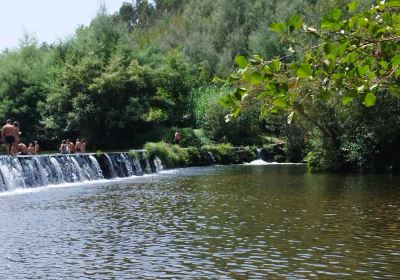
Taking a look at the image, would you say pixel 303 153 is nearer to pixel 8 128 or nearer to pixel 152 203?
pixel 8 128

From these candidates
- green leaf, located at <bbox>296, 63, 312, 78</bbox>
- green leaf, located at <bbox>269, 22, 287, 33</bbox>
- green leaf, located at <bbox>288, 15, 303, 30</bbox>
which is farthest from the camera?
green leaf, located at <bbox>288, 15, 303, 30</bbox>

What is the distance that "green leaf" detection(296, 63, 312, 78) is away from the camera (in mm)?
4082

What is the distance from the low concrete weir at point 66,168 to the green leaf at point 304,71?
22834 millimetres

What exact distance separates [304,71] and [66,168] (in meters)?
26.8

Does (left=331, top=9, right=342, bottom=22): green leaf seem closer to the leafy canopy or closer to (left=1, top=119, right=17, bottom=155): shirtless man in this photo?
the leafy canopy

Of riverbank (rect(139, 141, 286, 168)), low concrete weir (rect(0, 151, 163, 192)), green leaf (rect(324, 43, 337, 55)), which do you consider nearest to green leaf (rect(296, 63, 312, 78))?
green leaf (rect(324, 43, 337, 55))

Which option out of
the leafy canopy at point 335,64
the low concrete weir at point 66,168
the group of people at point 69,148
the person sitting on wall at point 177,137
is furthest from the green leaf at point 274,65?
the person sitting on wall at point 177,137

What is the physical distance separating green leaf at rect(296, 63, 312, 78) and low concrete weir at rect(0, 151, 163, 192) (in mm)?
22834

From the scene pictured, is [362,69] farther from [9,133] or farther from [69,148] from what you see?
[69,148]

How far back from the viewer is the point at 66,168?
2972 centimetres

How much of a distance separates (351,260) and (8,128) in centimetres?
2300

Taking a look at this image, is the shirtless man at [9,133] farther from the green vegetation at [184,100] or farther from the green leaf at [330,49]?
the green leaf at [330,49]

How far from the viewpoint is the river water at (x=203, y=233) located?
1068 centimetres

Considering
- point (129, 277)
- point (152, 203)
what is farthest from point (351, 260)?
point (152, 203)
